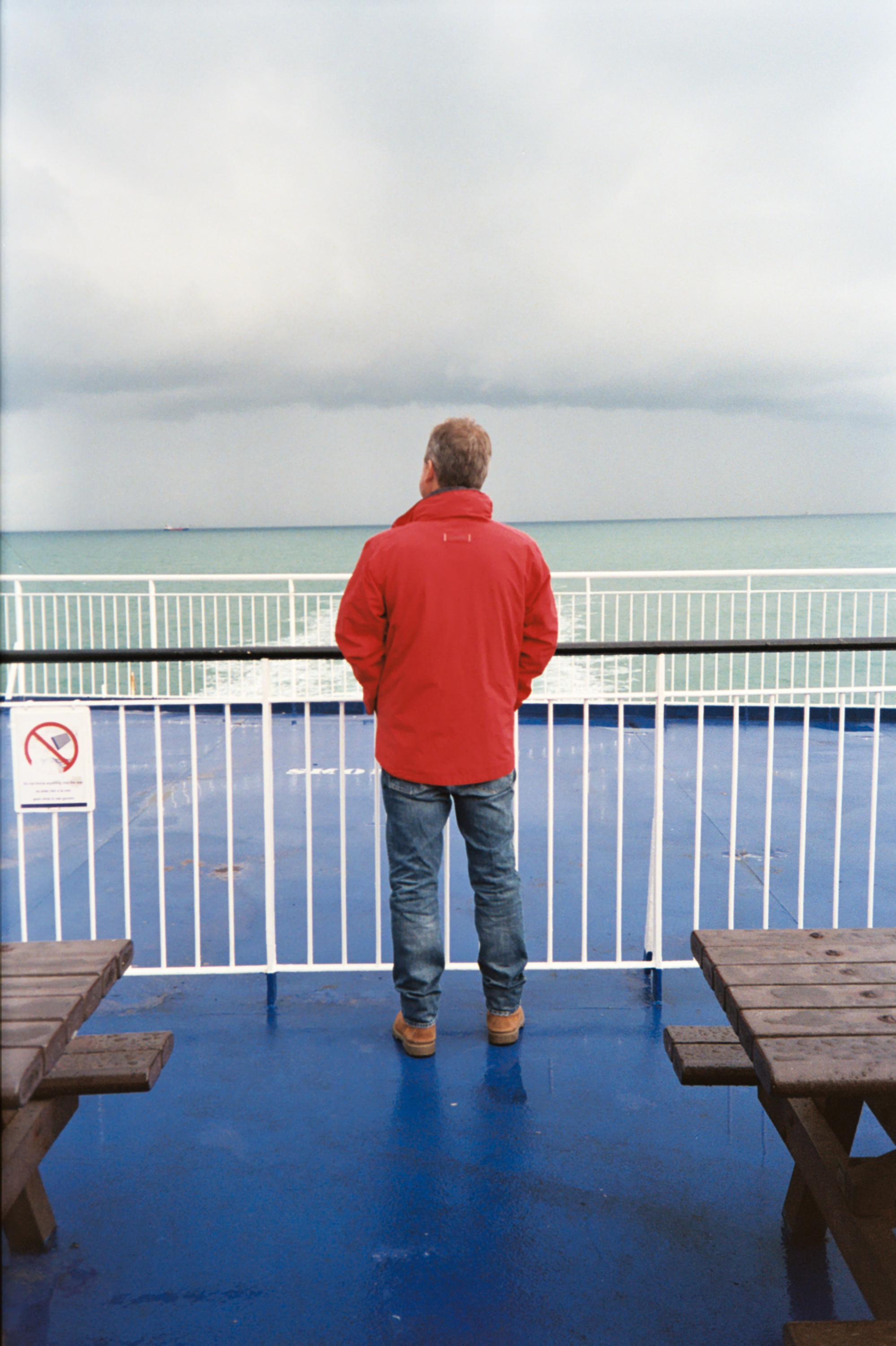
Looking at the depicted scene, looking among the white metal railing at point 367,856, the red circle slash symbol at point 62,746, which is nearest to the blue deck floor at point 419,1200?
the white metal railing at point 367,856

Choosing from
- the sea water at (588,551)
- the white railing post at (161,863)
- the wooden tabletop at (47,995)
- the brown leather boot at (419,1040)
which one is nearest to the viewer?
the wooden tabletop at (47,995)

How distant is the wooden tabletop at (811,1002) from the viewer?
52.8 inches

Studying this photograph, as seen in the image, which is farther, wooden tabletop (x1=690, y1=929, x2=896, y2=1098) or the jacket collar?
the jacket collar

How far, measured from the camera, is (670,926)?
3664 millimetres

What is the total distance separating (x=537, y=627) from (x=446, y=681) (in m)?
0.31

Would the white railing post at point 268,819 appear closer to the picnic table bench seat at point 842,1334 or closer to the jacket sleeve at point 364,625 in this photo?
the jacket sleeve at point 364,625

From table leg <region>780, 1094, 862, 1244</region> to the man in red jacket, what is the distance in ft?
3.07

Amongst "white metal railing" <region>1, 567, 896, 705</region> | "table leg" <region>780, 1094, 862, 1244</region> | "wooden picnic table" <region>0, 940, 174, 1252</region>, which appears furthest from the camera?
"white metal railing" <region>1, 567, 896, 705</region>

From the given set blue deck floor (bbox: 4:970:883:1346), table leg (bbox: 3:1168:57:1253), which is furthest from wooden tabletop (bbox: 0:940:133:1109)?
table leg (bbox: 3:1168:57:1253)

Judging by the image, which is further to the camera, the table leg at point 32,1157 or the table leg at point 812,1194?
the table leg at point 812,1194

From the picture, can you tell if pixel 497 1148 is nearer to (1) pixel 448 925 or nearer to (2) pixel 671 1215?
(2) pixel 671 1215

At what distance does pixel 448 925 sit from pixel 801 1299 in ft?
5.07

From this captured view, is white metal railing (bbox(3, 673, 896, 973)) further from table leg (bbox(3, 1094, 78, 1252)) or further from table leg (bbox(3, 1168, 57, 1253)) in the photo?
table leg (bbox(3, 1168, 57, 1253))

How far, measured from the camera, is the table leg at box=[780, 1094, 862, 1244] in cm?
175
